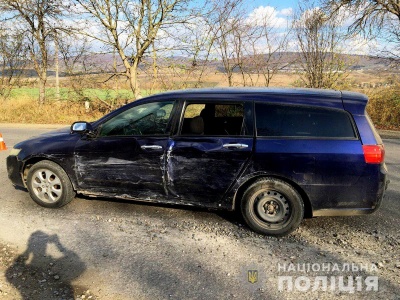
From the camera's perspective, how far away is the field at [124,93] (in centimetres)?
1320

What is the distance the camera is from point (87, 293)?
2.68 metres

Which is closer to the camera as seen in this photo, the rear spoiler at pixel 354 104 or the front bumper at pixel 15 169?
the rear spoiler at pixel 354 104

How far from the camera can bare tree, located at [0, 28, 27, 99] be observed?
16642 mm

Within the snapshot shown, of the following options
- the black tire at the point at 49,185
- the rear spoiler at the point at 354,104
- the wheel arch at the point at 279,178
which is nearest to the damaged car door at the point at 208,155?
the wheel arch at the point at 279,178

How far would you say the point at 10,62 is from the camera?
18750 mm

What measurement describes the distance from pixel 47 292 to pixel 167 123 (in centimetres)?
223

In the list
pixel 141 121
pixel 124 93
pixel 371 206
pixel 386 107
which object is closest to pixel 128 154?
pixel 141 121

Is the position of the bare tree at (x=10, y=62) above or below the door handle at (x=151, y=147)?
above

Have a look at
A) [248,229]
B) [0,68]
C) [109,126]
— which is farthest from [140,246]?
[0,68]

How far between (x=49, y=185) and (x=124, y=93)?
11.2 metres

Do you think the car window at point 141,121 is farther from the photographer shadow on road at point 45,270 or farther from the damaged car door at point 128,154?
the photographer shadow on road at point 45,270

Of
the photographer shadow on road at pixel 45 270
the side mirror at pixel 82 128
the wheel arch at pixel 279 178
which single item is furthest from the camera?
Answer: the side mirror at pixel 82 128

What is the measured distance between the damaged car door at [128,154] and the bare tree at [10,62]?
49.1 ft

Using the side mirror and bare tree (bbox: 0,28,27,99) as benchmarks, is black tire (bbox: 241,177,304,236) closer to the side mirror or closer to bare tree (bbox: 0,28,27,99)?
the side mirror
